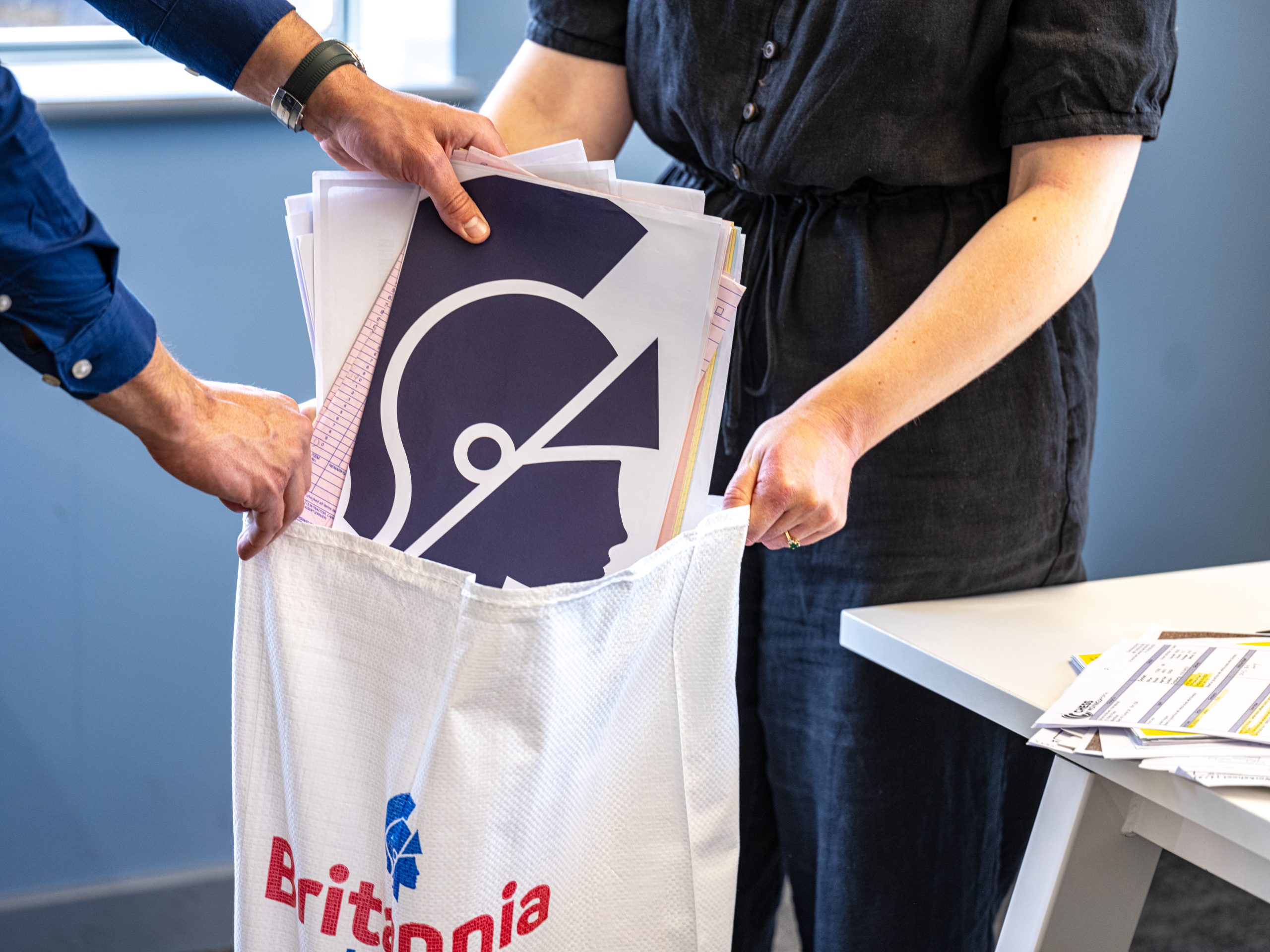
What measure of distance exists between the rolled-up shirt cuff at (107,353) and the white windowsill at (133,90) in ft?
2.97

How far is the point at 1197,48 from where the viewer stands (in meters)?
1.84

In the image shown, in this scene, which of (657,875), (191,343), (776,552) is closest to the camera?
(657,875)

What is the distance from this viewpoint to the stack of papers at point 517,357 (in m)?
0.72

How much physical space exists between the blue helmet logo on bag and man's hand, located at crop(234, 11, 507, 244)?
1.16 feet

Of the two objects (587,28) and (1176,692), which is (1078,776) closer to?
(1176,692)

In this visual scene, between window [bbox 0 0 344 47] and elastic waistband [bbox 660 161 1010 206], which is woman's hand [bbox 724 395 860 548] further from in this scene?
window [bbox 0 0 344 47]

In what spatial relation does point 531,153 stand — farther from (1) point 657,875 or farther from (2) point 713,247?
(1) point 657,875

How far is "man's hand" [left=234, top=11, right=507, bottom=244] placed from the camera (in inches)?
27.9

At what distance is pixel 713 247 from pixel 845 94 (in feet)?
0.69

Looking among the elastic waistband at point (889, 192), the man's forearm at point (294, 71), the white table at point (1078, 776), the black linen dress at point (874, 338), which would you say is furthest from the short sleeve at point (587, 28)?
the white table at point (1078, 776)

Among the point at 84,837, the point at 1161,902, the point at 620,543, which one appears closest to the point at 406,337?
the point at 620,543

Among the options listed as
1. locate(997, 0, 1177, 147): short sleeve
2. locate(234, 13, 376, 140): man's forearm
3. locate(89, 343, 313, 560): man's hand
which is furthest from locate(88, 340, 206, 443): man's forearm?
locate(997, 0, 1177, 147): short sleeve

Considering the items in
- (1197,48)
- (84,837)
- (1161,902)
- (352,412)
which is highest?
(1197,48)

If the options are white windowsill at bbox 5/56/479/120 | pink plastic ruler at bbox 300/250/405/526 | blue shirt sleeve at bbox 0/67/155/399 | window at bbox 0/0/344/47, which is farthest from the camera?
window at bbox 0/0/344/47
